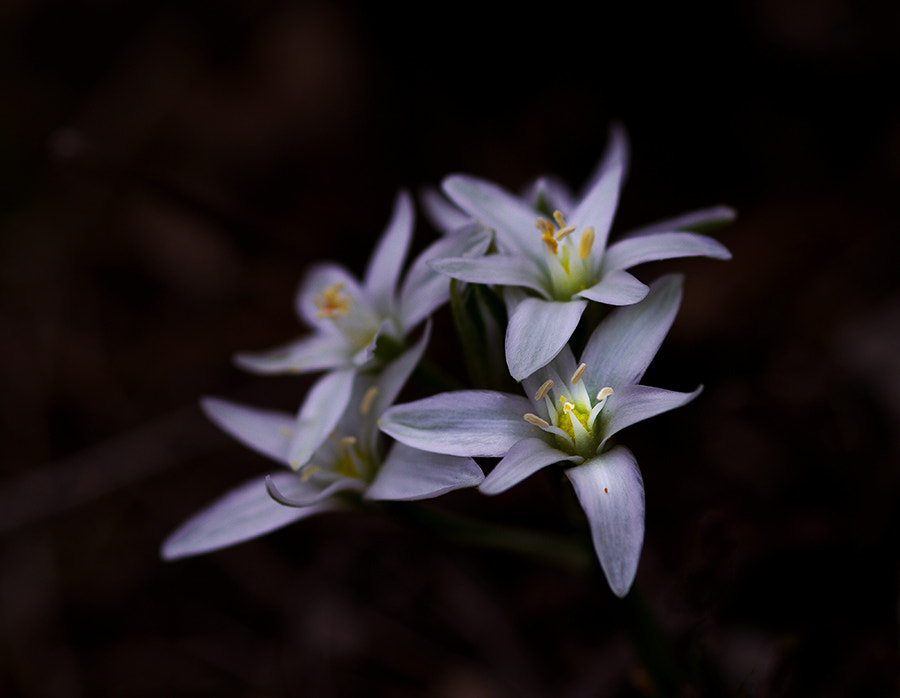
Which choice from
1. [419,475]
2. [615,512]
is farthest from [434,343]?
[615,512]

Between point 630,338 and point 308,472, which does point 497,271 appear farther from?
point 308,472

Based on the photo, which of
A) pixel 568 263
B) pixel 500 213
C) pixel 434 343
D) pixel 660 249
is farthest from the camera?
pixel 434 343

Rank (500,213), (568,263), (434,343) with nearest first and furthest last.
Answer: (568,263) → (500,213) → (434,343)

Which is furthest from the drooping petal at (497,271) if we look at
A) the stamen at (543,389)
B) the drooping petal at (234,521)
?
the drooping petal at (234,521)

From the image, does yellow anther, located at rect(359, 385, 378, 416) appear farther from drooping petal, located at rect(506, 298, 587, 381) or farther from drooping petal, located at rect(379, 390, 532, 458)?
drooping petal, located at rect(506, 298, 587, 381)

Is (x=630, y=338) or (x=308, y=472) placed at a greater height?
(x=630, y=338)

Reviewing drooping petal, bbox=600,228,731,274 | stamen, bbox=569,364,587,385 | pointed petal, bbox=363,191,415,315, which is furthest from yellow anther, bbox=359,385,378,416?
drooping petal, bbox=600,228,731,274

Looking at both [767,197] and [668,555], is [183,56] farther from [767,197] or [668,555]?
[668,555]

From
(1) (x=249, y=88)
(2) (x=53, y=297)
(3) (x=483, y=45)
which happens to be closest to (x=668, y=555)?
(3) (x=483, y=45)
